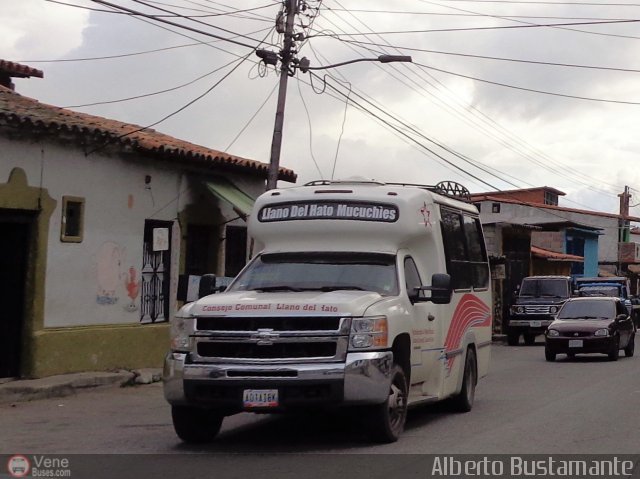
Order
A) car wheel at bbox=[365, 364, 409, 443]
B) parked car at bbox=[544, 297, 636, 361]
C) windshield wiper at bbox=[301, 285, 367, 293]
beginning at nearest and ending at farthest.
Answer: car wheel at bbox=[365, 364, 409, 443] → windshield wiper at bbox=[301, 285, 367, 293] → parked car at bbox=[544, 297, 636, 361]

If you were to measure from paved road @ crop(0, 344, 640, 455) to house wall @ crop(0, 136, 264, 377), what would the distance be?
0.99 m

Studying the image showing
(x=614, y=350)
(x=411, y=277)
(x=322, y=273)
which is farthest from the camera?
(x=614, y=350)

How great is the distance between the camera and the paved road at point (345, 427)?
31.3 ft

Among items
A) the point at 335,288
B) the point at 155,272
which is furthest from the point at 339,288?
the point at 155,272

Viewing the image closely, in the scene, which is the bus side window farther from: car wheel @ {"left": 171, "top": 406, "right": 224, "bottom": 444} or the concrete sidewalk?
the concrete sidewalk

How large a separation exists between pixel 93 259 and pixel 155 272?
2.15 meters

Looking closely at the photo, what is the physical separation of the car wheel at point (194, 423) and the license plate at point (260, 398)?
89cm

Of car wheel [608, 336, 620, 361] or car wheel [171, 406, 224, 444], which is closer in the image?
car wheel [171, 406, 224, 444]

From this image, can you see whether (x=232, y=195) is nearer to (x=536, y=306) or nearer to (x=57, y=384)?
(x=57, y=384)

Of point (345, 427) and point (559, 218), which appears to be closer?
point (345, 427)

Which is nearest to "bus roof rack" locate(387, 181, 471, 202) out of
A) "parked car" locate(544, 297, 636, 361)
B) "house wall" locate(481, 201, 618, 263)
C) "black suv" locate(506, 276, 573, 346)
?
"parked car" locate(544, 297, 636, 361)

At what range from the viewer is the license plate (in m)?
8.93

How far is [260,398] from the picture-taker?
8961 mm

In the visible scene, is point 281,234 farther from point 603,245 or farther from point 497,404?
point 603,245
